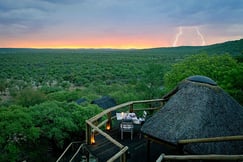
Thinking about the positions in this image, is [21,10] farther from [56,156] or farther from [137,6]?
[56,156]

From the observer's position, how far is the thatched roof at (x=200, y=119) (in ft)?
18.7

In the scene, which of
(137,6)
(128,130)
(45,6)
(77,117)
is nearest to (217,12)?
(137,6)

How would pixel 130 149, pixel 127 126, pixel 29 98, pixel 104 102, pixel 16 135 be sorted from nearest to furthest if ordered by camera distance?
1. pixel 130 149
2. pixel 127 126
3. pixel 16 135
4. pixel 29 98
5. pixel 104 102

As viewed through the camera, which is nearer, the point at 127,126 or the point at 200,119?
the point at 200,119

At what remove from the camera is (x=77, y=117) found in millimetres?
14250

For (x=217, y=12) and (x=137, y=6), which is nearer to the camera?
(x=217, y=12)

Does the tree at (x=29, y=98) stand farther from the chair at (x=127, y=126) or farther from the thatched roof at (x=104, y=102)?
the chair at (x=127, y=126)

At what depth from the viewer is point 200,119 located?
19.4 feet

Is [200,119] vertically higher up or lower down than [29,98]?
higher up

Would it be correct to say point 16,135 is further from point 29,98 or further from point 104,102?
point 104,102

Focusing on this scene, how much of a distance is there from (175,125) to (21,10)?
31.1 m

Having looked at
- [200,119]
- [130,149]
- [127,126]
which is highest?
[200,119]

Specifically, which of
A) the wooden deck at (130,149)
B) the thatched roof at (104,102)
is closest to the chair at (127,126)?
the wooden deck at (130,149)

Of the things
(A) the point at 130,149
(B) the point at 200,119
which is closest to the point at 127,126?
(A) the point at 130,149
